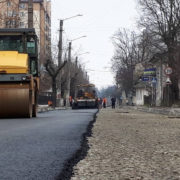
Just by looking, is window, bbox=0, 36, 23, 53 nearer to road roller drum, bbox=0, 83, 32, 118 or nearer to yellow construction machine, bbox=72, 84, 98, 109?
road roller drum, bbox=0, 83, 32, 118

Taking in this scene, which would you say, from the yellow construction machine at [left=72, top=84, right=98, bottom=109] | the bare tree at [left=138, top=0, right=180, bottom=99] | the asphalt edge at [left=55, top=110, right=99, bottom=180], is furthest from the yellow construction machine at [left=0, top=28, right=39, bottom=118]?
the yellow construction machine at [left=72, top=84, right=98, bottom=109]

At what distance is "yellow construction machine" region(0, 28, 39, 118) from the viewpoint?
17.9m

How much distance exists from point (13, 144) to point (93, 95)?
45919mm

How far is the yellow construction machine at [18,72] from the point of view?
17859mm

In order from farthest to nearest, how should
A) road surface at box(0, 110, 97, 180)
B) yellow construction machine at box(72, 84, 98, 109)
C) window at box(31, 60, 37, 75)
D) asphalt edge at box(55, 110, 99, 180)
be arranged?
yellow construction machine at box(72, 84, 98, 109)
window at box(31, 60, 37, 75)
road surface at box(0, 110, 97, 180)
asphalt edge at box(55, 110, 99, 180)

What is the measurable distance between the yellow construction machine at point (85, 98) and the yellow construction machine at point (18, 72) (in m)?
32.7

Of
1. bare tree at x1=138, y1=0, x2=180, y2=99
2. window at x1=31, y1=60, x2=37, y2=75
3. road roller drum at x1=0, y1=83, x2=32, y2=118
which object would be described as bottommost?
road roller drum at x1=0, y1=83, x2=32, y2=118

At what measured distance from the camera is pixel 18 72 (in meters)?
17.9

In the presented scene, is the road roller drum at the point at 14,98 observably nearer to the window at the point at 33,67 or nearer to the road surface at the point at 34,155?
the window at the point at 33,67

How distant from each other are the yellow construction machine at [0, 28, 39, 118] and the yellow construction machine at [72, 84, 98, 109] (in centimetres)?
3266

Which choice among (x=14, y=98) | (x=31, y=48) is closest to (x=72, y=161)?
(x=14, y=98)

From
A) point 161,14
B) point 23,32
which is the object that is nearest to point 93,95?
point 161,14

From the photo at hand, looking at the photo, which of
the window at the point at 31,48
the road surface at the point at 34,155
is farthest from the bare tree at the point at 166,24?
the road surface at the point at 34,155

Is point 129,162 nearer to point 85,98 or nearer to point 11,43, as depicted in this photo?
point 11,43
